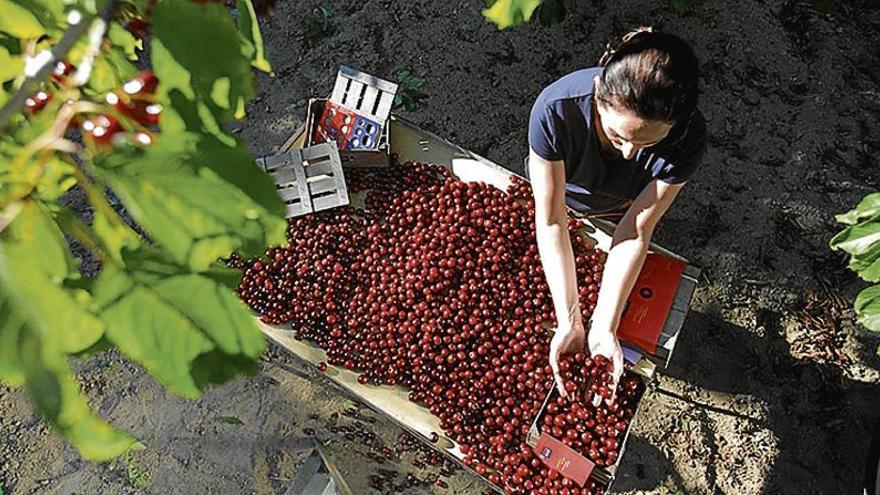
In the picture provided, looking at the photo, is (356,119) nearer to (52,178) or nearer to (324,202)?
(324,202)

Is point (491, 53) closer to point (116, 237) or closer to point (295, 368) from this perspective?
point (295, 368)

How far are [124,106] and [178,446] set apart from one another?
84.4 inches

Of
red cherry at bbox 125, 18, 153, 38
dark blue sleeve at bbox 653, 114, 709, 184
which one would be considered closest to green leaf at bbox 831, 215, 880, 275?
dark blue sleeve at bbox 653, 114, 709, 184

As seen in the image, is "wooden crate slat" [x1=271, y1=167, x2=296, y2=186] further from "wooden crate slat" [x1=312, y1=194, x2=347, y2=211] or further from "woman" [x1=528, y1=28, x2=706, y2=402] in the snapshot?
"woman" [x1=528, y1=28, x2=706, y2=402]

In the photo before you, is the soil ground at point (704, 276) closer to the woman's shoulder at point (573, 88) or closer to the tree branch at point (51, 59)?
the woman's shoulder at point (573, 88)

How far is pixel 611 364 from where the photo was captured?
207 cm

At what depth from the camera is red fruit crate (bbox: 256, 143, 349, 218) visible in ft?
7.85

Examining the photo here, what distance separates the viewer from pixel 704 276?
277 cm

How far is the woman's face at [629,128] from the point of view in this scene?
161 cm

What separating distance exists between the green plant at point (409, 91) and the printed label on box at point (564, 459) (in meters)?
1.53

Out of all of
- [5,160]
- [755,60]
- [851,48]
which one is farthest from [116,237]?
[851,48]

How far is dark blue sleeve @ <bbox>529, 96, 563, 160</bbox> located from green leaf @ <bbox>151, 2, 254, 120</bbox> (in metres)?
1.23

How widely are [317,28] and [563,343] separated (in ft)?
6.16

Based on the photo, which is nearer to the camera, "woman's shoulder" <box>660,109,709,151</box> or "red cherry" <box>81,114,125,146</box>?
"red cherry" <box>81,114,125,146</box>
